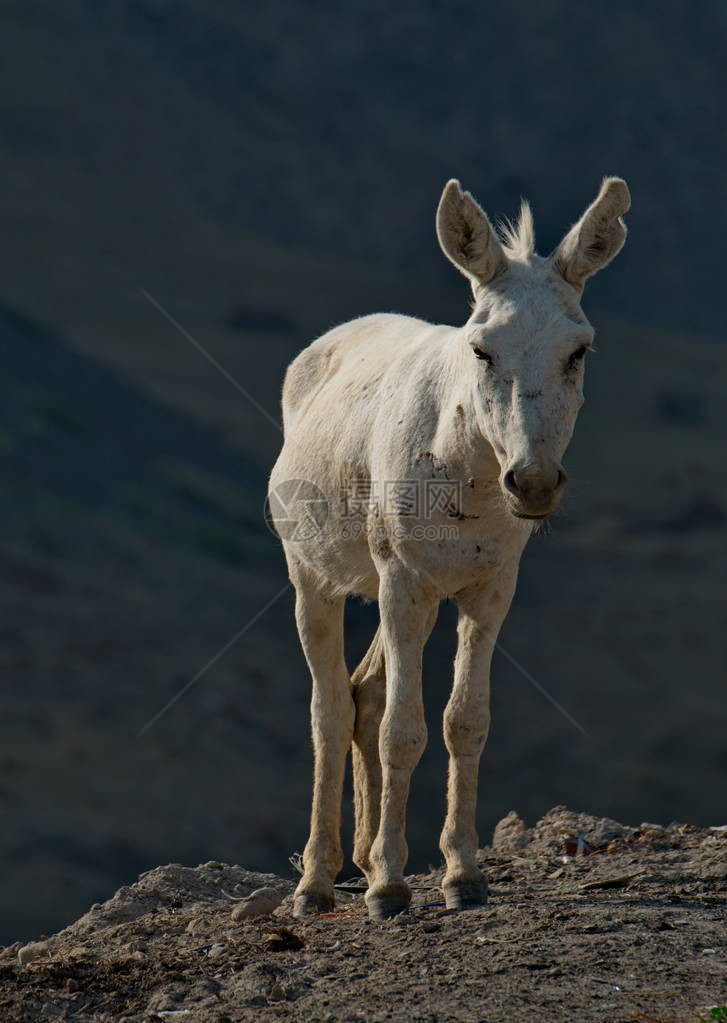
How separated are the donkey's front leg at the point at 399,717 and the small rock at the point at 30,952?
1730 mm

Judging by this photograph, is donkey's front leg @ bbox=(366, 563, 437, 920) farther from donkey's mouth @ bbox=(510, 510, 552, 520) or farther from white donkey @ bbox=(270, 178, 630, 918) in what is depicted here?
donkey's mouth @ bbox=(510, 510, 552, 520)

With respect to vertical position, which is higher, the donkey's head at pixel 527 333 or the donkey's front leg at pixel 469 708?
the donkey's head at pixel 527 333

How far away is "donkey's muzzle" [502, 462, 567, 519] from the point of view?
6395 mm

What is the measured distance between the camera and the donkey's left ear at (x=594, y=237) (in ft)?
23.0

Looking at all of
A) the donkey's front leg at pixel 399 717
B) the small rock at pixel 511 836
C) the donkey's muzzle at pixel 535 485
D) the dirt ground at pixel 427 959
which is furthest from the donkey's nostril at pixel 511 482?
the small rock at pixel 511 836

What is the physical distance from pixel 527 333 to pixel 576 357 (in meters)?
0.25

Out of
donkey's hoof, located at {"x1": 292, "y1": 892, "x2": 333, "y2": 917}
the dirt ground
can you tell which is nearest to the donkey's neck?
the dirt ground

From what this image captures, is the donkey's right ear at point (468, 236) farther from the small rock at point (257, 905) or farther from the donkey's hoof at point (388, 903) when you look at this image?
the small rock at point (257, 905)

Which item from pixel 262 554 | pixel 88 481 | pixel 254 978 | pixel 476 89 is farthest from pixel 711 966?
pixel 476 89

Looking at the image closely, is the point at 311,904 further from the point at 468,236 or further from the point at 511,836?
the point at 468,236

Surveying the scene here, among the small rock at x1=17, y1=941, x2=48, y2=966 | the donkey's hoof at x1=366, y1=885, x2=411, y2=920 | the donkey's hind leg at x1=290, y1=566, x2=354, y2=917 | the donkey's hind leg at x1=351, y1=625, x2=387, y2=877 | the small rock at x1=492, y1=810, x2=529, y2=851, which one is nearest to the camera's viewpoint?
the donkey's hoof at x1=366, y1=885, x2=411, y2=920

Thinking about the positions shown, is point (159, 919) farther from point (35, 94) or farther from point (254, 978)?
point (35, 94)

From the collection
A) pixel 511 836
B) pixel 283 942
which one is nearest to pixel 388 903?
pixel 283 942

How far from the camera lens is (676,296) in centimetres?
5500
